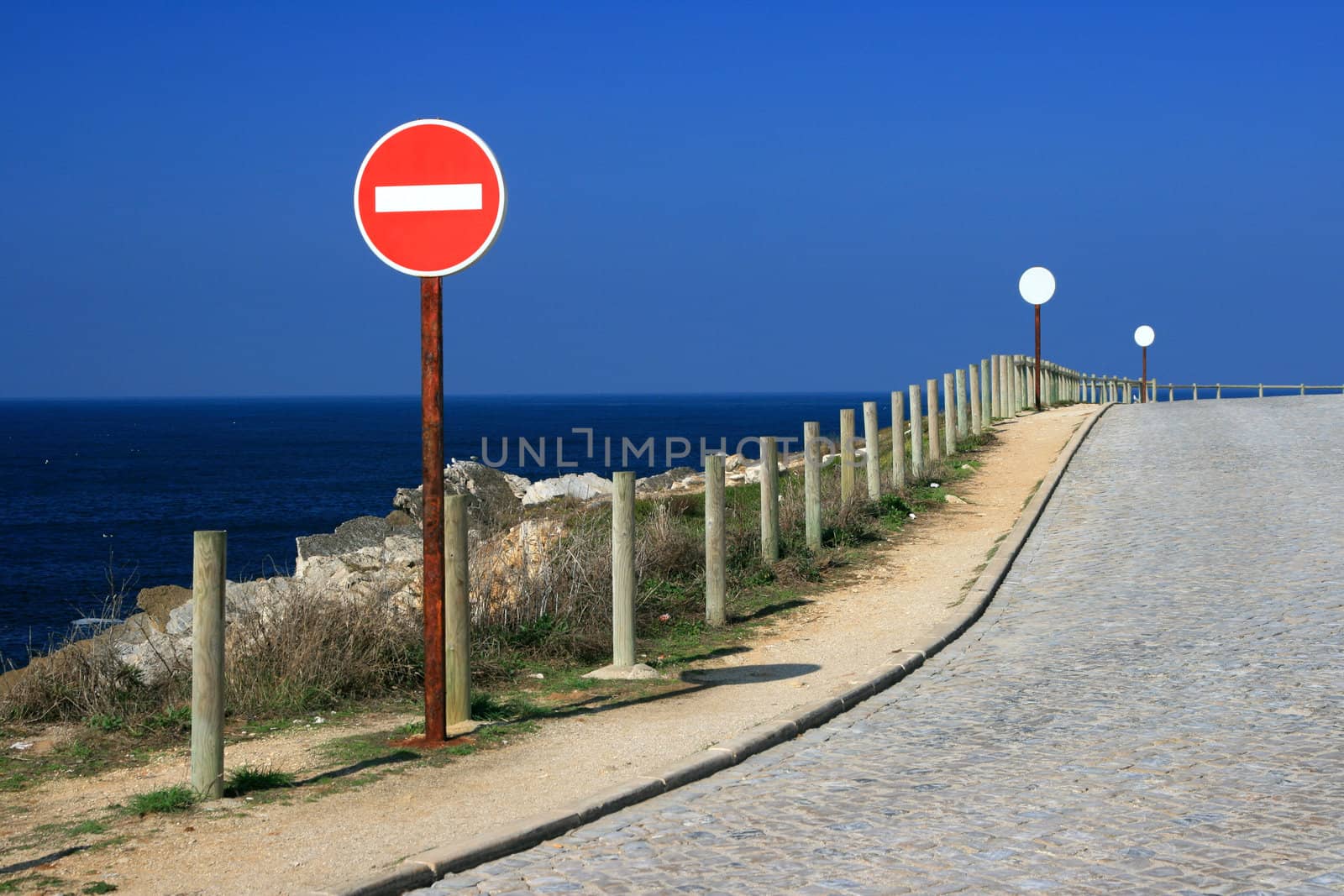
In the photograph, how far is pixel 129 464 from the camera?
3127 inches

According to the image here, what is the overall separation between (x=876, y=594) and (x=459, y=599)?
5.60 m

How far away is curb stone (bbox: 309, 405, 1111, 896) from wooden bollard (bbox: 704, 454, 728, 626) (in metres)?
1.86

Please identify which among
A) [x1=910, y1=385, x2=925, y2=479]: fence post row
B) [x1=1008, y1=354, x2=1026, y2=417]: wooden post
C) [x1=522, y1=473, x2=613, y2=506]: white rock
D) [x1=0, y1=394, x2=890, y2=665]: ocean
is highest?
[x1=1008, y1=354, x2=1026, y2=417]: wooden post

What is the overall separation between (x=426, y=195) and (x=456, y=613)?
219cm

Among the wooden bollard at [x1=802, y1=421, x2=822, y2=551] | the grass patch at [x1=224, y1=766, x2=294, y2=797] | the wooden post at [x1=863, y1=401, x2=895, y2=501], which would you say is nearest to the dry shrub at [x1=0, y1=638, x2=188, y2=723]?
the grass patch at [x1=224, y1=766, x2=294, y2=797]

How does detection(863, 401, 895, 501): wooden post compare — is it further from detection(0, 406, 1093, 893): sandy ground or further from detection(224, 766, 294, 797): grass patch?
detection(224, 766, 294, 797): grass patch

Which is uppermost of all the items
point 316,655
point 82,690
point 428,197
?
point 428,197

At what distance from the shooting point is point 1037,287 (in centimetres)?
3183

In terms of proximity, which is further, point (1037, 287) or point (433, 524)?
point (1037, 287)

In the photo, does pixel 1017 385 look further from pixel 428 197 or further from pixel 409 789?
pixel 409 789

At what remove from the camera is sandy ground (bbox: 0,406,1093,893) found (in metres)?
5.33

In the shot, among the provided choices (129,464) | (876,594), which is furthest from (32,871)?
(129,464)

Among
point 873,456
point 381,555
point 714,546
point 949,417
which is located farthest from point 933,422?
point 714,546

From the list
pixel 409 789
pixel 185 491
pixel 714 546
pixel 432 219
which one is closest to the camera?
pixel 409 789
